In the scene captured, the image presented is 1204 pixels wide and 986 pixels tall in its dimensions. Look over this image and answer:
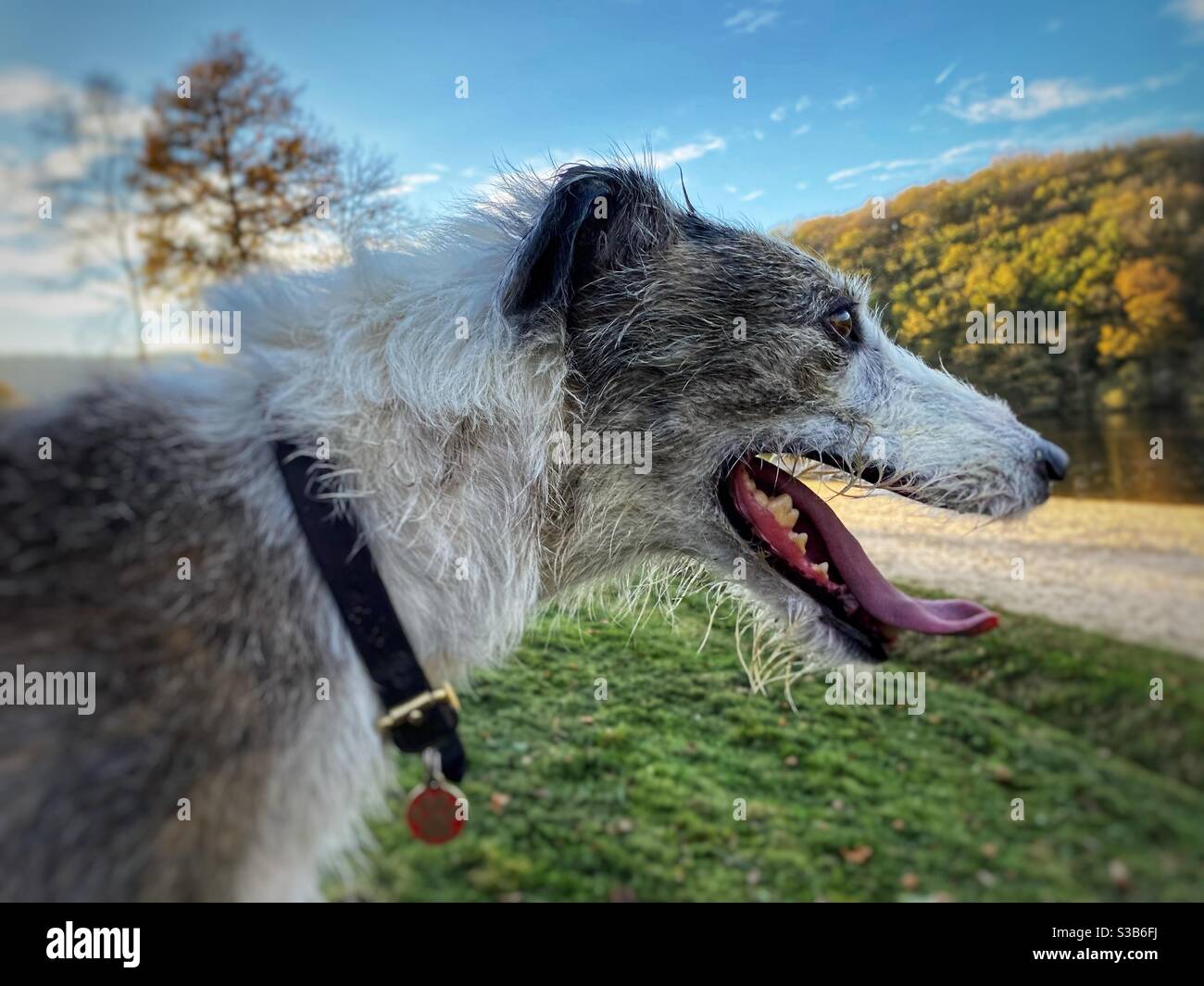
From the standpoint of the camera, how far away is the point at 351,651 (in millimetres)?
1526

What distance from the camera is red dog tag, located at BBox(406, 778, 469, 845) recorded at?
170 cm

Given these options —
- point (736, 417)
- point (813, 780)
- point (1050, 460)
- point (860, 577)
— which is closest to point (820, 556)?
point (860, 577)

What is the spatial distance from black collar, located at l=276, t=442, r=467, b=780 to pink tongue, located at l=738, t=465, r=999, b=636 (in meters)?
1.07

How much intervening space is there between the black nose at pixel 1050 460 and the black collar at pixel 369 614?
1.67m

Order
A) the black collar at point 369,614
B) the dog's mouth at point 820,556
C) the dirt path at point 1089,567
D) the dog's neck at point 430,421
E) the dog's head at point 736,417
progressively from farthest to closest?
the dirt path at point 1089,567
the dog's mouth at point 820,556
the dog's head at point 736,417
the dog's neck at point 430,421
the black collar at point 369,614

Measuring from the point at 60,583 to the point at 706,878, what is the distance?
93.1 inches

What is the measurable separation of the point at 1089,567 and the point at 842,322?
196 cm

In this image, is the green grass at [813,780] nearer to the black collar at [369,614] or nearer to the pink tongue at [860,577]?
the pink tongue at [860,577]

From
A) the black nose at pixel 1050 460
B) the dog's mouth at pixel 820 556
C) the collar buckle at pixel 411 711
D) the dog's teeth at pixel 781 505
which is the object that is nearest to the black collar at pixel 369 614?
the collar buckle at pixel 411 711

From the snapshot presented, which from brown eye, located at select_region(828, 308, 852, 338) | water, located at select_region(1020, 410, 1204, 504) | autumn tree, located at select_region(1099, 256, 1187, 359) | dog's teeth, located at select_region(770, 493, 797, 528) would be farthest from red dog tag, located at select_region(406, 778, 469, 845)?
autumn tree, located at select_region(1099, 256, 1187, 359)

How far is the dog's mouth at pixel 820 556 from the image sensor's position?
1982 millimetres

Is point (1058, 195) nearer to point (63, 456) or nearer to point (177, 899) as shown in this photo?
point (63, 456)

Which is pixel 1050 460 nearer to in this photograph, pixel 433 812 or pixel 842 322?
pixel 842 322

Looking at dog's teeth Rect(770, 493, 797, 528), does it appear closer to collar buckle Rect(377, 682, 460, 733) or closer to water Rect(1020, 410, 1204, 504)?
collar buckle Rect(377, 682, 460, 733)
